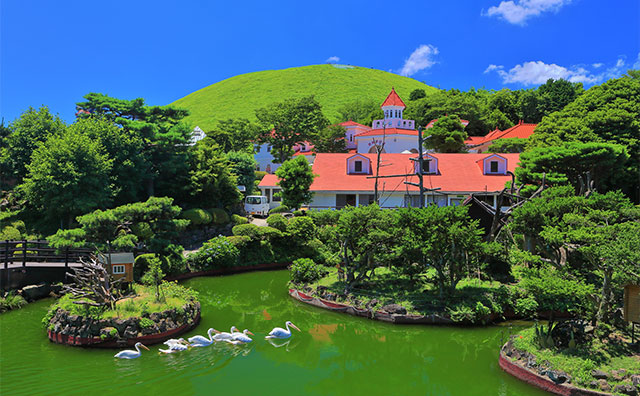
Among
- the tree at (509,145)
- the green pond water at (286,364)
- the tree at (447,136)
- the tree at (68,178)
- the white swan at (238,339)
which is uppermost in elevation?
the tree at (447,136)

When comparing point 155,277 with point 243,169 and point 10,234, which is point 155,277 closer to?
point 10,234

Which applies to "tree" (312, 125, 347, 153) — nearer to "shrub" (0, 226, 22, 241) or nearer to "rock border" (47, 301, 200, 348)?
"shrub" (0, 226, 22, 241)

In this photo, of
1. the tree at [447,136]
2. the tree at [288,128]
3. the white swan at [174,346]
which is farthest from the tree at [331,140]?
the white swan at [174,346]

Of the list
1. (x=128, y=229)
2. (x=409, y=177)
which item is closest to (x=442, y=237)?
(x=128, y=229)

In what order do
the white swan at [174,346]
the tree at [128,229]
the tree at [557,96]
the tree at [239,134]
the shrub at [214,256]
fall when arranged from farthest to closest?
the tree at [557,96]
the tree at [239,134]
the shrub at [214,256]
the tree at [128,229]
the white swan at [174,346]

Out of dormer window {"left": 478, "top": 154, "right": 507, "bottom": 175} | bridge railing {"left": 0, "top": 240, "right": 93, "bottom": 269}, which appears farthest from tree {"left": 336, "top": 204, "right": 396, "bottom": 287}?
dormer window {"left": 478, "top": 154, "right": 507, "bottom": 175}

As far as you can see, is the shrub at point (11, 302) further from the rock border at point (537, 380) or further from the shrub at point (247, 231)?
the rock border at point (537, 380)

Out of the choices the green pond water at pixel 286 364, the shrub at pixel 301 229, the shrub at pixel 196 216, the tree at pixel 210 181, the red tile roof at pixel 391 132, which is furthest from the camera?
the red tile roof at pixel 391 132
